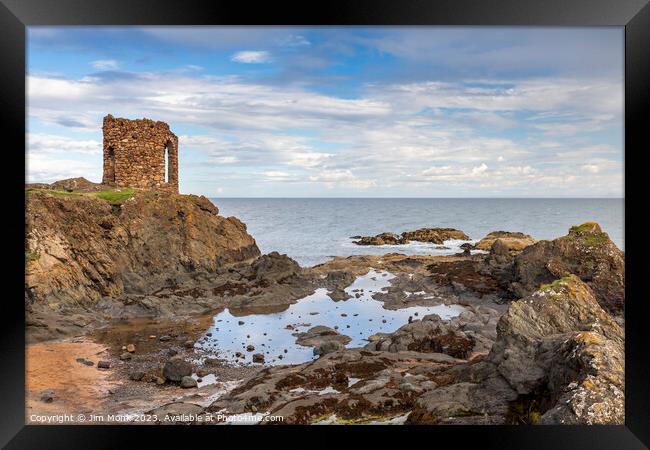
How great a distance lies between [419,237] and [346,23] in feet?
162

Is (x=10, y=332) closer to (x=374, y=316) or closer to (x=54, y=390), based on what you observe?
(x=54, y=390)

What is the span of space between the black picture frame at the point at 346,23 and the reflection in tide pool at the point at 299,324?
8.84m

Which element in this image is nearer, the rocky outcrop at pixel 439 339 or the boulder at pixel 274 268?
the rocky outcrop at pixel 439 339

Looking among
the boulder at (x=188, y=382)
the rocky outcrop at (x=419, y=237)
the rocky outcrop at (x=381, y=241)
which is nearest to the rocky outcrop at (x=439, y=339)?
the boulder at (x=188, y=382)

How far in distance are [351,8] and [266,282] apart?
2090cm

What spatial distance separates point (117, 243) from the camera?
2489cm

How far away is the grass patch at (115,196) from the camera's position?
26.2 meters

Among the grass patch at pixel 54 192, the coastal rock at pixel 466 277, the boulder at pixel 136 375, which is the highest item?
the grass patch at pixel 54 192

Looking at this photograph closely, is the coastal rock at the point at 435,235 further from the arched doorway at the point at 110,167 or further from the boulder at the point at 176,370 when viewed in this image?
the boulder at the point at 176,370

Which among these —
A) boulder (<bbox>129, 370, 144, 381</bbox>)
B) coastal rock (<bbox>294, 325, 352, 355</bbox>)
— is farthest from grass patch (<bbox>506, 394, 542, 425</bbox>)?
boulder (<bbox>129, 370, 144, 381</bbox>)

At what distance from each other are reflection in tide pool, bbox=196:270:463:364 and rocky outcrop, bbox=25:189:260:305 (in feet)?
20.4

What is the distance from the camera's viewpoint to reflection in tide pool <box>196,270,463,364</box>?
15992 millimetres

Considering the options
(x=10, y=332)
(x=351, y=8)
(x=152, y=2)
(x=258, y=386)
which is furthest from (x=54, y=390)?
(x=351, y=8)

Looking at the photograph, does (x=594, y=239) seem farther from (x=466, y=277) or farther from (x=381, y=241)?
(x=381, y=241)
